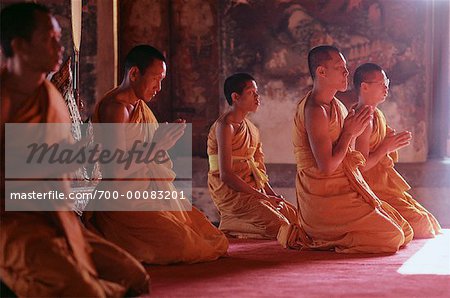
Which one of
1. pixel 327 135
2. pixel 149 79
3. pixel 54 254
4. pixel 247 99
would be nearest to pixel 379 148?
pixel 327 135

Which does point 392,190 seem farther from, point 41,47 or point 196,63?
point 41,47

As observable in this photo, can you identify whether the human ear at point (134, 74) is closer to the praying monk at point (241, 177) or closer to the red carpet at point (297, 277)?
the red carpet at point (297, 277)

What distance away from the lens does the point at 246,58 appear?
9.85 metres

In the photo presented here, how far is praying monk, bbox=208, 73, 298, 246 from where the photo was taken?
727cm

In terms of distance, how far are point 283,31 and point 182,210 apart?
452 centimetres

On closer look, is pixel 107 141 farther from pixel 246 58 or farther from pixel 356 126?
pixel 246 58

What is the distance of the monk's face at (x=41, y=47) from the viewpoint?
157 inches

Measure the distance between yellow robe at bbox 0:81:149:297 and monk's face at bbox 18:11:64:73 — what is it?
0.43ft

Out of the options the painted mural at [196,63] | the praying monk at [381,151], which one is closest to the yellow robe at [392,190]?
the praying monk at [381,151]

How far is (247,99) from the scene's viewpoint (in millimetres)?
7438

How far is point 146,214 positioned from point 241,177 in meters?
2.12

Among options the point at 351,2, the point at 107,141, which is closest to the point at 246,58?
the point at 351,2

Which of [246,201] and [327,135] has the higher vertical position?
[327,135]

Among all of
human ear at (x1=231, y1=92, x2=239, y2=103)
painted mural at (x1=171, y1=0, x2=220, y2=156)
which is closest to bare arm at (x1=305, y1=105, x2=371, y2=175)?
human ear at (x1=231, y1=92, x2=239, y2=103)
